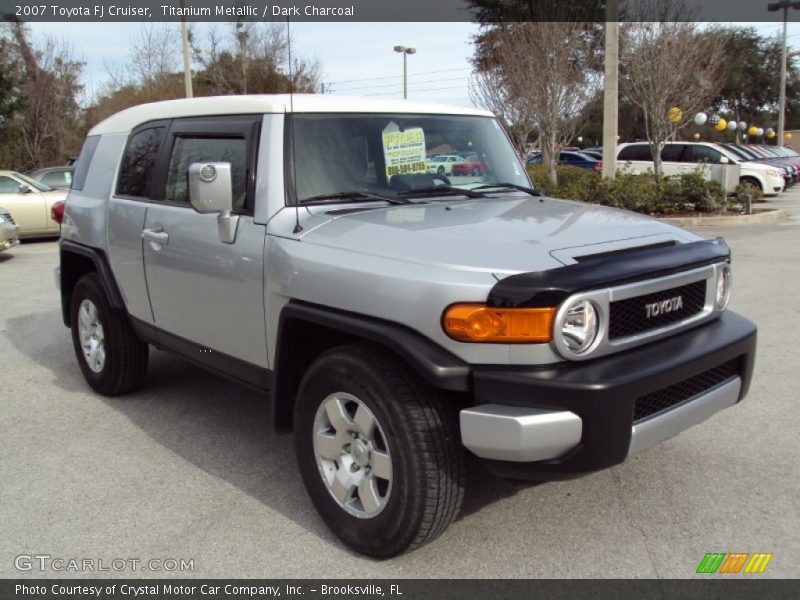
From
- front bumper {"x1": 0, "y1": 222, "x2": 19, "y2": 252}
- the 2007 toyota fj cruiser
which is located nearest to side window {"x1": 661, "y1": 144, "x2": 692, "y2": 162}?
front bumper {"x1": 0, "y1": 222, "x2": 19, "y2": 252}

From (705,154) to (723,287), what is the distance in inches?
784

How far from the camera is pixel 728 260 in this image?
3.49 m

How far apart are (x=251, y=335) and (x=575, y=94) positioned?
18909 millimetres

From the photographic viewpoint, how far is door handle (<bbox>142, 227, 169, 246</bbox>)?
13.7ft

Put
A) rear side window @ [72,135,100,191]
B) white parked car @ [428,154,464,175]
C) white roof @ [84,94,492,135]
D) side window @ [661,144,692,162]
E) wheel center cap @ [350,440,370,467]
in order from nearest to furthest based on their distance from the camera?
wheel center cap @ [350,440,370,467] → white roof @ [84,94,492,135] → white parked car @ [428,154,464,175] → rear side window @ [72,135,100,191] → side window @ [661,144,692,162]

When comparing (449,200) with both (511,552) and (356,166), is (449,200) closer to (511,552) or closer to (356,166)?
(356,166)

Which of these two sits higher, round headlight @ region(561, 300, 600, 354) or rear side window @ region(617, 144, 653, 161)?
rear side window @ region(617, 144, 653, 161)

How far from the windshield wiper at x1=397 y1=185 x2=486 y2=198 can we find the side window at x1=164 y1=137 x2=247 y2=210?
818 millimetres

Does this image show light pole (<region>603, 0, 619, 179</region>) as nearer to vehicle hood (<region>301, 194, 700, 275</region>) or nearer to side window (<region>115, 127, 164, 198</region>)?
side window (<region>115, 127, 164, 198</region>)

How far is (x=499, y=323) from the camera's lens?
2682 mm

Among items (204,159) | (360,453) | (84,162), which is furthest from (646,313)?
(84,162)

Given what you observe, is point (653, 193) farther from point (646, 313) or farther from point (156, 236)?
point (646, 313)

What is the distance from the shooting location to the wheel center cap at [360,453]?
3039 millimetres

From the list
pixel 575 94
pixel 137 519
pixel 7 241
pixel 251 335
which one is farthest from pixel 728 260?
pixel 575 94
